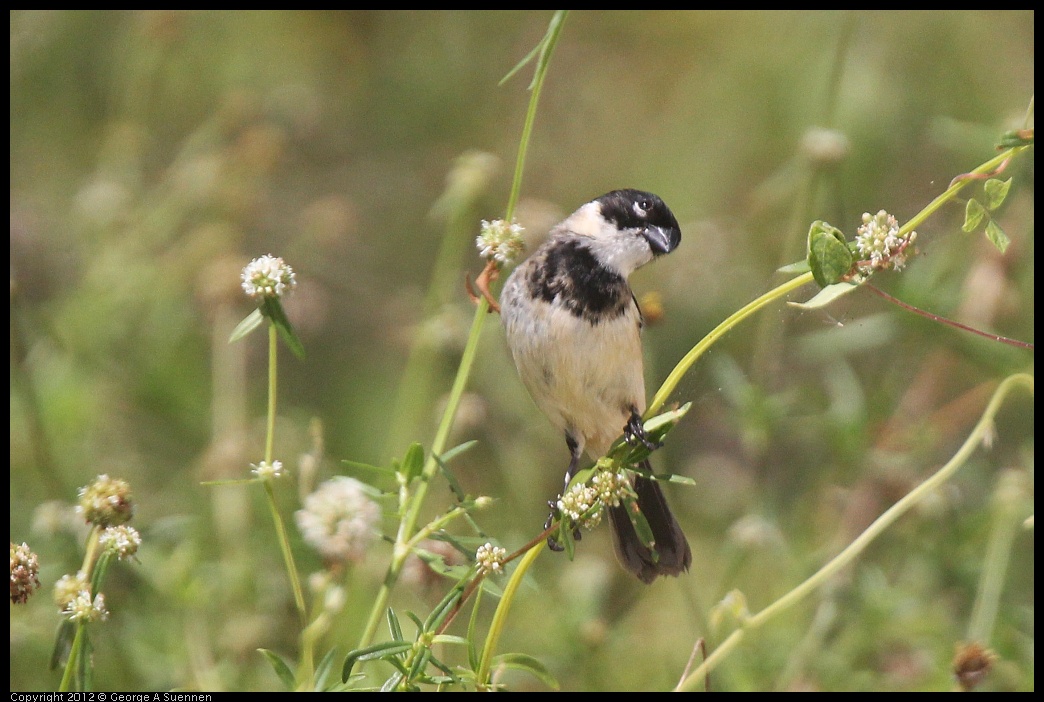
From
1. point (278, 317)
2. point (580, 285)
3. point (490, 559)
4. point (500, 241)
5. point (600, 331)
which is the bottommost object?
point (490, 559)

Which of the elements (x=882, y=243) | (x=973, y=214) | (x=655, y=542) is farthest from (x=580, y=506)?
(x=655, y=542)

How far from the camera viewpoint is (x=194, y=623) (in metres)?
2.47

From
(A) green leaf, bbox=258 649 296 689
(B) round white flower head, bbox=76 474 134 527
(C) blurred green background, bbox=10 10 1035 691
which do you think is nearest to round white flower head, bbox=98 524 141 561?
(B) round white flower head, bbox=76 474 134 527

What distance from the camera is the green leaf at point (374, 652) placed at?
5.24ft

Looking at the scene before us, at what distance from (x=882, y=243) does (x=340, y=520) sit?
0.95 metres

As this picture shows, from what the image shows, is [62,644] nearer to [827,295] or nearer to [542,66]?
[542,66]

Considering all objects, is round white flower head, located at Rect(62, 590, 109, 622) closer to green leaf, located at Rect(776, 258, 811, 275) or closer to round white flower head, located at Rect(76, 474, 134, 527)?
round white flower head, located at Rect(76, 474, 134, 527)

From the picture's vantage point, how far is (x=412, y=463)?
5.82 ft

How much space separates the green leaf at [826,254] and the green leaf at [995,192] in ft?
0.68

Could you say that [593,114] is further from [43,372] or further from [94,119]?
[43,372]

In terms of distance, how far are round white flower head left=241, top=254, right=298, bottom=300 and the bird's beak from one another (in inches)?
45.1

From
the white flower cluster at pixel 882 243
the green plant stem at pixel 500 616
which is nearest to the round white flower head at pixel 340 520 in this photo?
the green plant stem at pixel 500 616

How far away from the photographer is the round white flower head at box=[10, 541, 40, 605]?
161cm
